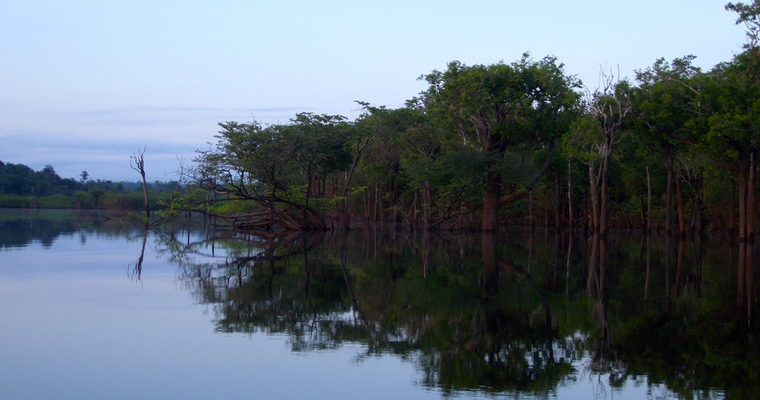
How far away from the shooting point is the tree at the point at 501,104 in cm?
2850

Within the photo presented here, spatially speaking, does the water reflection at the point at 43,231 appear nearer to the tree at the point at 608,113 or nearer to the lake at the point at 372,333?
the lake at the point at 372,333

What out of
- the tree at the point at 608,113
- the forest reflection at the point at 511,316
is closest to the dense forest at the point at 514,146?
the tree at the point at 608,113

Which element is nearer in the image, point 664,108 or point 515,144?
point 664,108

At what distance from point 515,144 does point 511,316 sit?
24678 millimetres

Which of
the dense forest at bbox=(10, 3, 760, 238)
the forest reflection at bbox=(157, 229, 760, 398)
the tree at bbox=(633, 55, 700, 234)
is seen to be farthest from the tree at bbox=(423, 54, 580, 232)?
the forest reflection at bbox=(157, 229, 760, 398)

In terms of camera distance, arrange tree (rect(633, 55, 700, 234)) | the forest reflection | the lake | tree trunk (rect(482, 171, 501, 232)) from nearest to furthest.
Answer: the lake, the forest reflection, tree (rect(633, 55, 700, 234)), tree trunk (rect(482, 171, 501, 232))

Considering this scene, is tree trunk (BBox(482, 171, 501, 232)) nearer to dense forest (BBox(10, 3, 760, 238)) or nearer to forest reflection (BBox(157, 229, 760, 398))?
dense forest (BBox(10, 3, 760, 238))

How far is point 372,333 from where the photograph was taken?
6.84 m

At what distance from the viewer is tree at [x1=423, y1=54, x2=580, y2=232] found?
2850 centimetres

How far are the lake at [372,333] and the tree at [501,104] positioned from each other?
55.0 ft

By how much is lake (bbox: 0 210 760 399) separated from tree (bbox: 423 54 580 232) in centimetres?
1677

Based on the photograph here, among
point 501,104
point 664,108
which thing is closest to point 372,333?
point 664,108

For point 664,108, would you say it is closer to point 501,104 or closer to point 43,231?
point 501,104

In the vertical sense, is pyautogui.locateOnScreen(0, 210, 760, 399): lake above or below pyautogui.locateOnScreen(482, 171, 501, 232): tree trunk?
below
